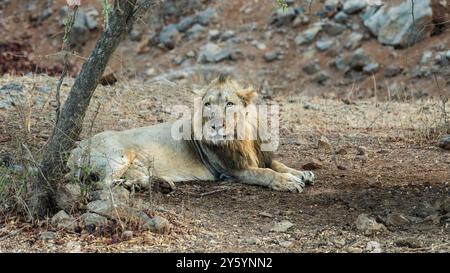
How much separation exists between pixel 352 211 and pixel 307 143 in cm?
311

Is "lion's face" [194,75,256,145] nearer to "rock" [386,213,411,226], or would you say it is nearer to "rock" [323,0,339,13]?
"rock" [386,213,411,226]

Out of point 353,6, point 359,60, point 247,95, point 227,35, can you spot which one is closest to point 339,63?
point 359,60

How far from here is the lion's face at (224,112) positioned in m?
7.59

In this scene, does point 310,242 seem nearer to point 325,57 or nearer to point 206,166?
point 206,166

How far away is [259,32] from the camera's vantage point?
1872 cm

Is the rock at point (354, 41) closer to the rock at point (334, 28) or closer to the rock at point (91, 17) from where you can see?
the rock at point (334, 28)

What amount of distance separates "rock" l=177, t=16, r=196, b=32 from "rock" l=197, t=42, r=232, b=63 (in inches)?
52.2

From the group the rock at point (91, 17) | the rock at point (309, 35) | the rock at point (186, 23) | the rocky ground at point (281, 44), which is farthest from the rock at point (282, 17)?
the rock at point (91, 17)

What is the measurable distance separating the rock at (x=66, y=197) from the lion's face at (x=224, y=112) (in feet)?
5.94

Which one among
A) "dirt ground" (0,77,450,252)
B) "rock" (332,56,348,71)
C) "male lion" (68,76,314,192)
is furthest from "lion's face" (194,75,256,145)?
"rock" (332,56,348,71)

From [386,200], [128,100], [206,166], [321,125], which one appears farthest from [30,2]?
[386,200]

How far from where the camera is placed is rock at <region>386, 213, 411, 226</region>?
237 inches

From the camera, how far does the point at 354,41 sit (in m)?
17.1

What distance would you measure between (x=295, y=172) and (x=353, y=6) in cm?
1052
